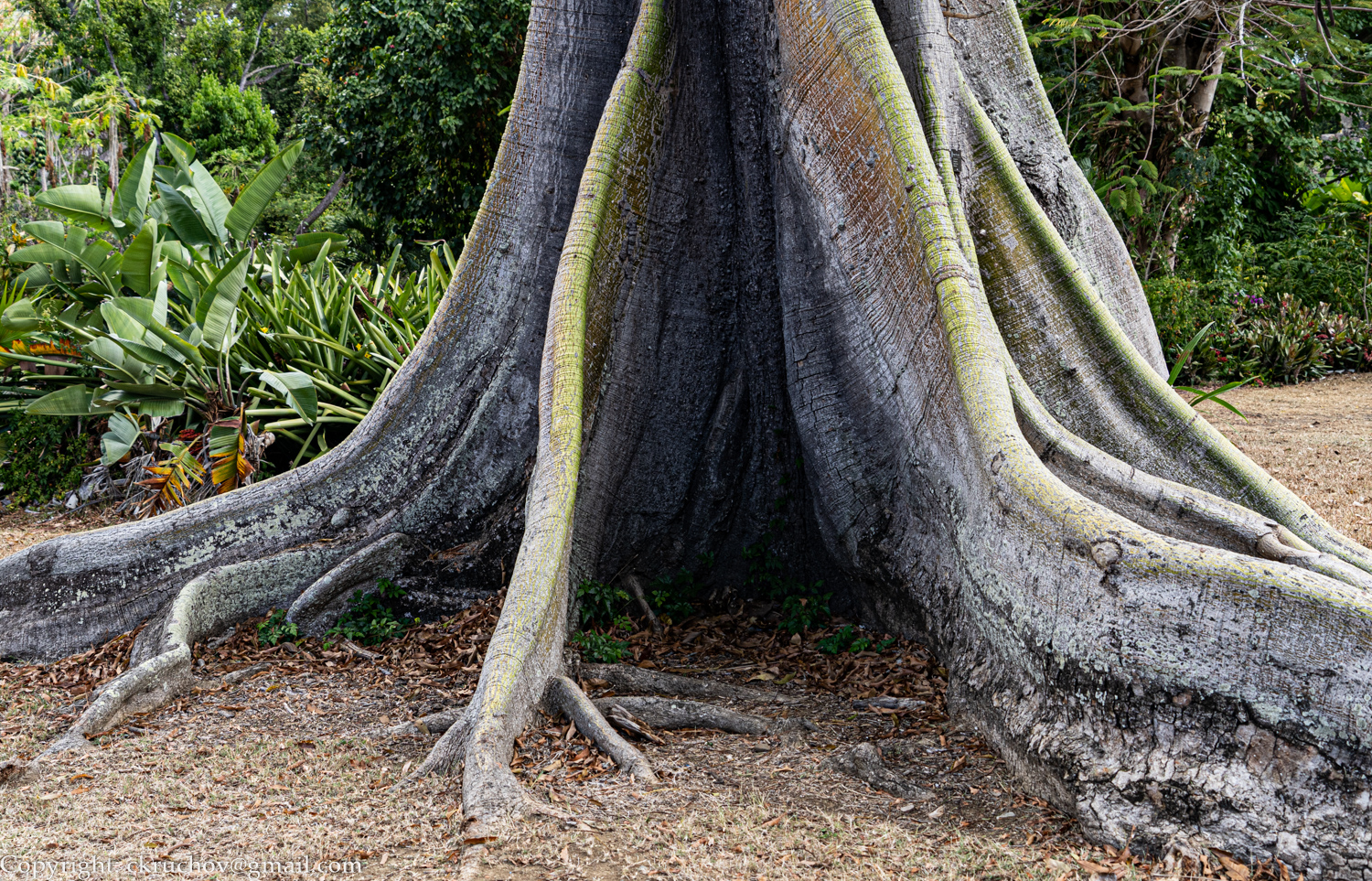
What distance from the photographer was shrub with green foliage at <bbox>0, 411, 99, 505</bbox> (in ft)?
28.0

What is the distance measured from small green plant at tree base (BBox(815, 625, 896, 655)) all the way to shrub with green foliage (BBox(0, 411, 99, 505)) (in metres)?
7.25

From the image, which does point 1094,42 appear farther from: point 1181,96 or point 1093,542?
point 1093,542

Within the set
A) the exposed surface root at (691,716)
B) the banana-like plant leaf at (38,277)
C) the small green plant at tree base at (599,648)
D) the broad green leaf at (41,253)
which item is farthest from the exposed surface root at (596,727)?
the banana-like plant leaf at (38,277)

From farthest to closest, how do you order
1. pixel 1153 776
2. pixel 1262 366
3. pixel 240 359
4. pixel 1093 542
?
pixel 1262 366 → pixel 240 359 → pixel 1093 542 → pixel 1153 776

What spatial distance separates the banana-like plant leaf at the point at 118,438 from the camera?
6.57m

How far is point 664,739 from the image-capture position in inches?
137

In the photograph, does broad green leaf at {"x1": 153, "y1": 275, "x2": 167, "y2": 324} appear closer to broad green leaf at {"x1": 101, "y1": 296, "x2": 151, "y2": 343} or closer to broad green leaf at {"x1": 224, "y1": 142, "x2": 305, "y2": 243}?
broad green leaf at {"x1": 101, "y1": 296, "x2": 151, "y2": 343}

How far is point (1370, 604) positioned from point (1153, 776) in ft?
2.32

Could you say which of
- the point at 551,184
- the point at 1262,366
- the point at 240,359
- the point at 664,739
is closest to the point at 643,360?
the point at 551,184

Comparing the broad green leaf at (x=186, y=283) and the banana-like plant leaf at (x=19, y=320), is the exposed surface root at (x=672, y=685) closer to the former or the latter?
the broad green leaf at (x=186, y=283)

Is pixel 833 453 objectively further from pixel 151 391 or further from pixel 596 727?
pixel 151 391

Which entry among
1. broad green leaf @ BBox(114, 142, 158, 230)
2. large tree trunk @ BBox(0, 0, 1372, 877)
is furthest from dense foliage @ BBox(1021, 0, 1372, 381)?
broad green leaf @ BBox(114, 142, 158, 230)

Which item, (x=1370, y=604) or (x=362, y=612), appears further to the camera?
(x=362, y=612)

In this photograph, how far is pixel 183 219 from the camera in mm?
7766
